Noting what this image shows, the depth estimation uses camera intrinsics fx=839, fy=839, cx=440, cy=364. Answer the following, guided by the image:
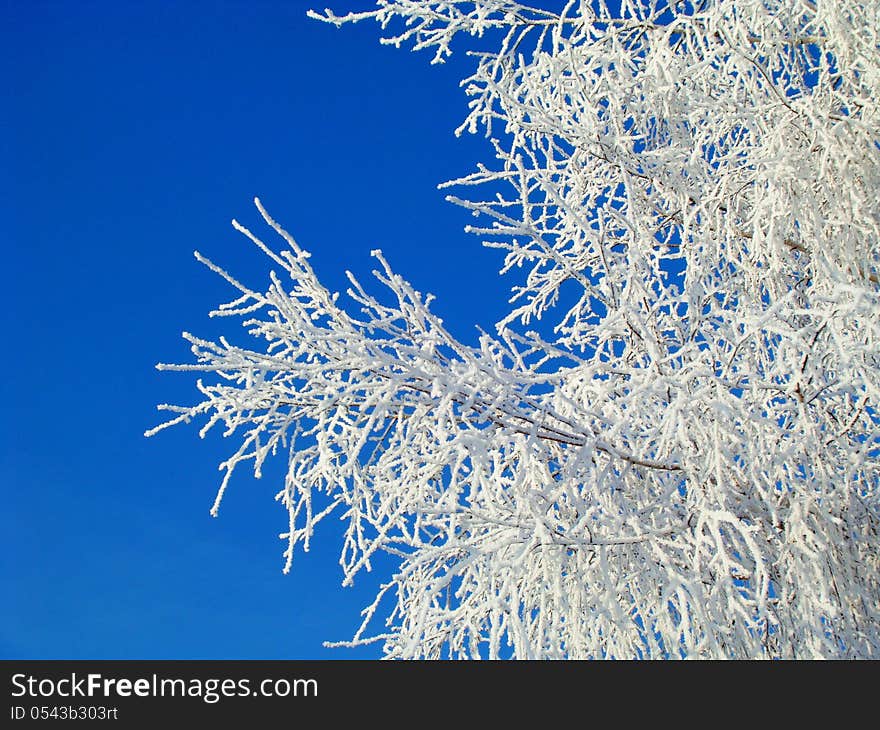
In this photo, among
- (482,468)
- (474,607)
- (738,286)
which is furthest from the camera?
(738,286)

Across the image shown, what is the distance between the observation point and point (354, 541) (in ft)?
11.9

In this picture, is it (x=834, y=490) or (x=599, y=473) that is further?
(x=834, y=490)

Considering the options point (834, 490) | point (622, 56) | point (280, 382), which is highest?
point (622, 56)
